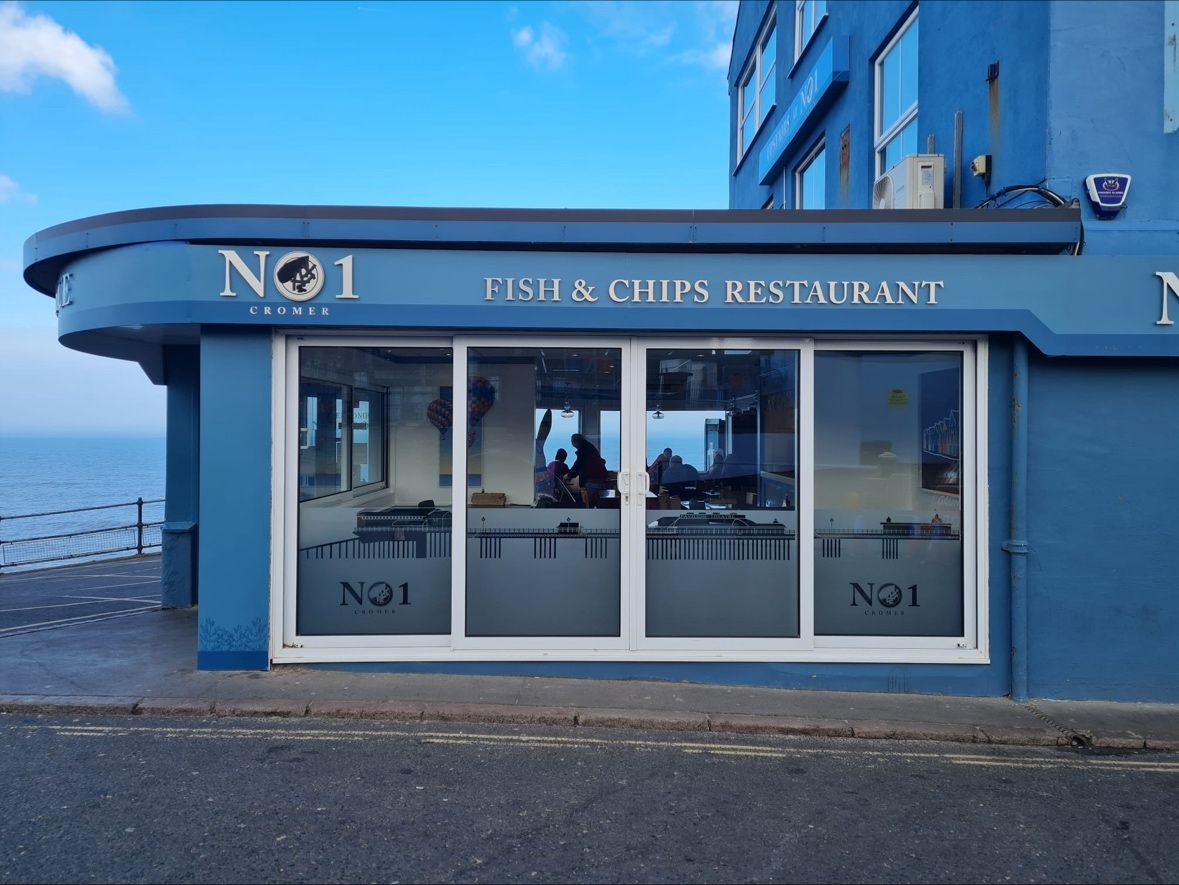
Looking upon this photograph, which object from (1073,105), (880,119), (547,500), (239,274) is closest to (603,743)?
(547,500)

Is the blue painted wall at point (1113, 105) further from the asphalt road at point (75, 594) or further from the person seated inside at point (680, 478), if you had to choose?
the asphalt road at point (75, 594)

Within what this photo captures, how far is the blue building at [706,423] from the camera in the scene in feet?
21.9

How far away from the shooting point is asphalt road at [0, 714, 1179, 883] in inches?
159

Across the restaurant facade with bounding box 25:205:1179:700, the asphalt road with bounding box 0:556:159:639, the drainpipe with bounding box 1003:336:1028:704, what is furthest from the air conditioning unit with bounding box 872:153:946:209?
the asphalt road with bounding box 0:556:159:639

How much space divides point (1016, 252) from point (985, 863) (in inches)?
174

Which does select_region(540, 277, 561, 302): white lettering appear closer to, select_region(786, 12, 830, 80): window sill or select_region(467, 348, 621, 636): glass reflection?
select_region(467, 348, 621, 636): glass reflection

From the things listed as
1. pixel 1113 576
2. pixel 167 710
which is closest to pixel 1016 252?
pixel 1113 576

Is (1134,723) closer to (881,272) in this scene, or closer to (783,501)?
(783,501)

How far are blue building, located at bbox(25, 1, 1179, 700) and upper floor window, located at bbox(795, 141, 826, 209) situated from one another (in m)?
6.01

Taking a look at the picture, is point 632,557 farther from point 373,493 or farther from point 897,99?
point 897,99

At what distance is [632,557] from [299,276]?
3.33 meters

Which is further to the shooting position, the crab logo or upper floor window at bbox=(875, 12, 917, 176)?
upper floor window at bbox=(875, 12, 917, 176)

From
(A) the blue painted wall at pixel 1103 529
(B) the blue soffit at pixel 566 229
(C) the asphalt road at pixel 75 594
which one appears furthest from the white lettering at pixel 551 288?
(C) the asphalt road at pixel 75 594

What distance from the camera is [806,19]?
14.2 metres
